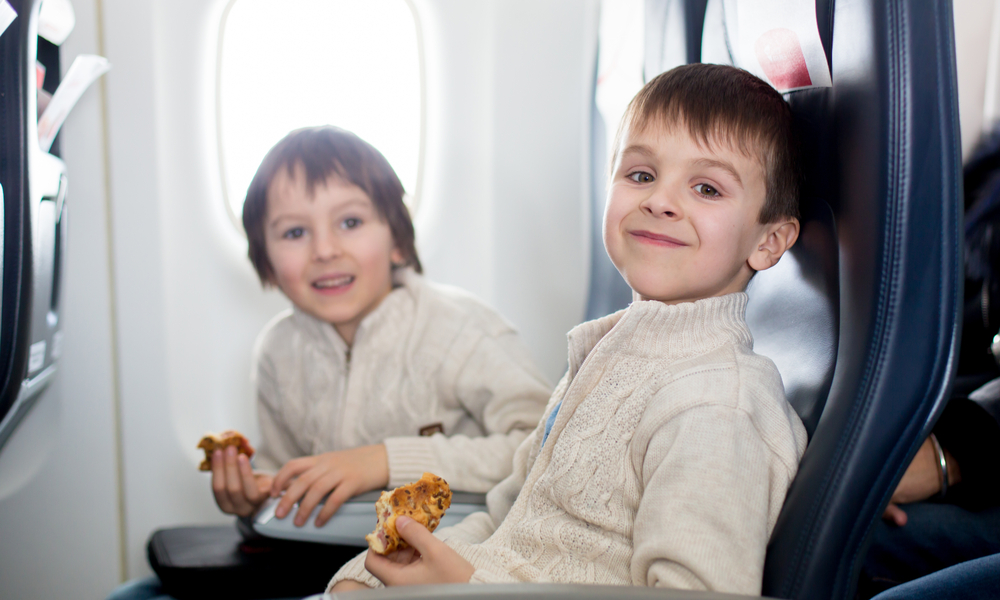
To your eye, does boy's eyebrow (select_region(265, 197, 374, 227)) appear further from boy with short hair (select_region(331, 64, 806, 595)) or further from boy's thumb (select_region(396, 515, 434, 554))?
boy's thumb (select_region(396, 515, 434, 554))

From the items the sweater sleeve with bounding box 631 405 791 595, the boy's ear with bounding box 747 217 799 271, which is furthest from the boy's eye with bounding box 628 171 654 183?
the sweater sleeve with bounding box 631 405 791 595

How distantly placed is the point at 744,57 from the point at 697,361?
1.44 ft

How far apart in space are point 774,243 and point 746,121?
15cm

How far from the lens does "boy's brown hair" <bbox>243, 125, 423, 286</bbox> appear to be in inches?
51.6

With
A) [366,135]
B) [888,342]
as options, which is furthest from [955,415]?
[366,135]

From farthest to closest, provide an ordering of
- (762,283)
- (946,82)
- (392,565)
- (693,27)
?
(693,27) < (762,283) < (392,565) < (946,82)

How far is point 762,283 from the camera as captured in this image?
88cm

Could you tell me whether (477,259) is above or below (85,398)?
above

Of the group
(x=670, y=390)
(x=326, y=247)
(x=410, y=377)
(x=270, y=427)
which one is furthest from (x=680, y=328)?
(x=270, y=427)

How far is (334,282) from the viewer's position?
133 centimetres

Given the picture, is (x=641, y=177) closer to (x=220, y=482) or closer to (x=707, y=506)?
(x=707, y=506)

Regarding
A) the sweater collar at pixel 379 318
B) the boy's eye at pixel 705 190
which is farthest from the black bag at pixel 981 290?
the sweater collar at pixel 379 318

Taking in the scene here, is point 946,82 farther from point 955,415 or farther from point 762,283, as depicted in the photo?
point 955,415

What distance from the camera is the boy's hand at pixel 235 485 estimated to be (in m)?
1.19
